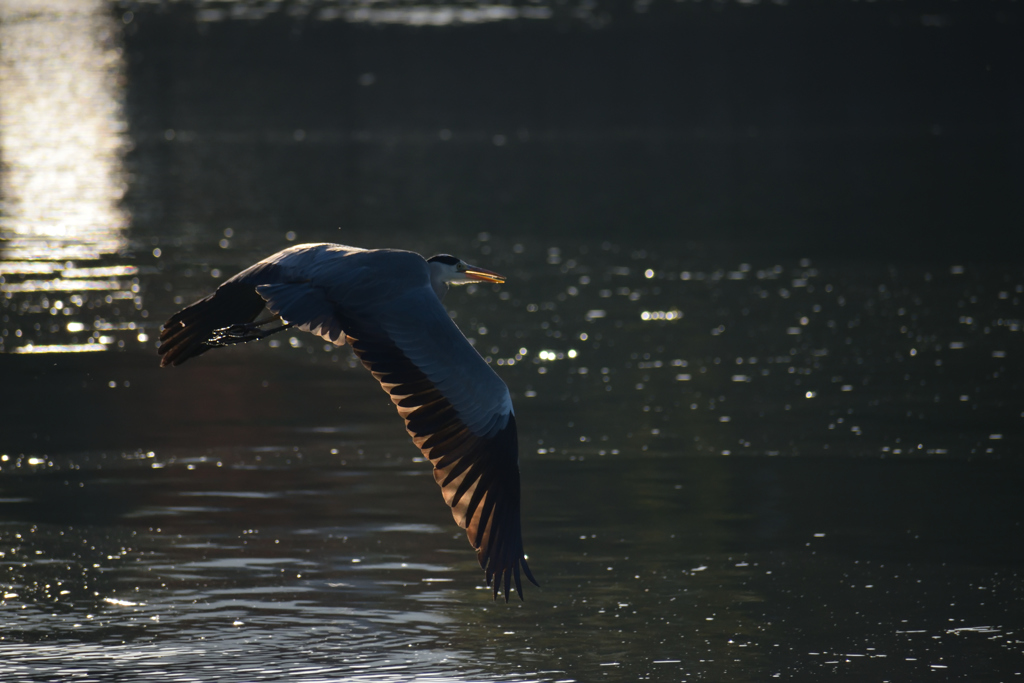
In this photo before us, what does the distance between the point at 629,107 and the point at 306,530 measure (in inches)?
1736

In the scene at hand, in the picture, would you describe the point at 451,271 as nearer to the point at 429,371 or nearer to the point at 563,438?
the point at 429,371

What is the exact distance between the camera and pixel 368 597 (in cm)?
775

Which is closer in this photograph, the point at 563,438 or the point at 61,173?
the point at 563,438

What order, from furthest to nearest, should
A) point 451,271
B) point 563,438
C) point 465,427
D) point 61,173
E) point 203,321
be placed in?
point 61,173
point 563,438
point 451,271
point 203,321
point 465,427

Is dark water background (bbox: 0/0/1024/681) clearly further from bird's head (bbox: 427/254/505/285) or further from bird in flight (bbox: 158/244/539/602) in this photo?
bird's head (bbox: 427/254/505/285)

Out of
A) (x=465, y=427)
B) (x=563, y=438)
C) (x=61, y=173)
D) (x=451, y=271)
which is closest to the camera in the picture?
(x=465, y=427)

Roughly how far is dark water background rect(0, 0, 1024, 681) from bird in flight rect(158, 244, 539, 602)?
0.71 metres

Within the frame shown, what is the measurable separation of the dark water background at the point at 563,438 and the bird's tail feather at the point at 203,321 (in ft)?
4.01

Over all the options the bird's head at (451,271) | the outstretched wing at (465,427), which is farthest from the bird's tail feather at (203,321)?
the outstretched wing at (465,427)

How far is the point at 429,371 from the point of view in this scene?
6688mm

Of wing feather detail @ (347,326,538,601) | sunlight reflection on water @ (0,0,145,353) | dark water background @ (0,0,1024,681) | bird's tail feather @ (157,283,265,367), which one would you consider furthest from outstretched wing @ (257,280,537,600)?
sunlight reflection on water @ (0,0,145,353)

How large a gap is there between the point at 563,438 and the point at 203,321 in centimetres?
389

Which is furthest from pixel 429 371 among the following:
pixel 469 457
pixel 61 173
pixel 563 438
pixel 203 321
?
pixel 61 173

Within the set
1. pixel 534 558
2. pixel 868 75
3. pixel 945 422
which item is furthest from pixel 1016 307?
pixel 868 75
